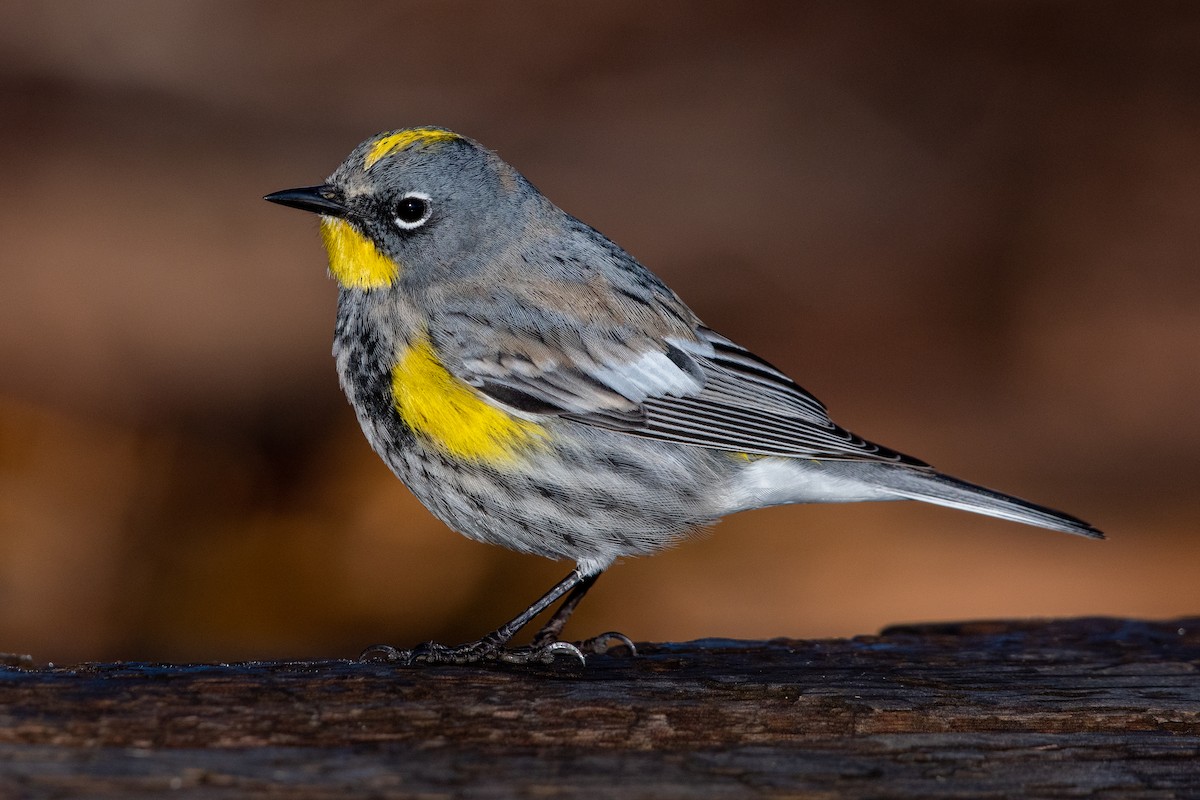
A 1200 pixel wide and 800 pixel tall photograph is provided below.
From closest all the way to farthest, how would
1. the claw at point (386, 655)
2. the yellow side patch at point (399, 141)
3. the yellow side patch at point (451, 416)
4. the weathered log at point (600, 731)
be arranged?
the weathered log at point (600, 731)
the claw at point (386, 655)
the yellow side patch at point (451, 416)
the yellow side patch at point (399, 141)

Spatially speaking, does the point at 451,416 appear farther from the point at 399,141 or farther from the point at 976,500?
the point at 976,500

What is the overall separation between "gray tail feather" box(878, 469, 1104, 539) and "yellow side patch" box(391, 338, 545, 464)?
3.80ft

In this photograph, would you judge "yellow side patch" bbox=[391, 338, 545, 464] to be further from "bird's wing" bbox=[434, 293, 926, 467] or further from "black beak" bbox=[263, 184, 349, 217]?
"black beak" bbox=[263, 184, 349, 217]

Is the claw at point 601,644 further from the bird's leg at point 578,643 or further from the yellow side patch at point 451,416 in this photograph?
the yellow side patch at point 451,416

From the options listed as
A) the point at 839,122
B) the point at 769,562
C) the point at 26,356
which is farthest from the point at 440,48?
the point at 769,562

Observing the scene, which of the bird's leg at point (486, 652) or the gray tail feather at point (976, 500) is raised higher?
the gray tail feather at point (976, 500)

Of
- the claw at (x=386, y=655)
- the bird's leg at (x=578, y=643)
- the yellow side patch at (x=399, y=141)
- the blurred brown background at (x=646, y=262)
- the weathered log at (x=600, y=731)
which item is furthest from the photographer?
the blurred brown background at (x=646, y=262)

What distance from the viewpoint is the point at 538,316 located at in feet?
13.5

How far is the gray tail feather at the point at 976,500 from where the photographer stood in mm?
3898

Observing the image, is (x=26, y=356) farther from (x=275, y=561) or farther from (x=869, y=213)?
(x=869, y=213)

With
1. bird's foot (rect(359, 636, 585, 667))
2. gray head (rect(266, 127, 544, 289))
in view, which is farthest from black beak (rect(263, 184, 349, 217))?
bird's foot (rect(359, 636, 585, 667))

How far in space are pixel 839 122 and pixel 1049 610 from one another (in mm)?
3588

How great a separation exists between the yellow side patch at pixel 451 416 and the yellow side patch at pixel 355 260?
360 mm

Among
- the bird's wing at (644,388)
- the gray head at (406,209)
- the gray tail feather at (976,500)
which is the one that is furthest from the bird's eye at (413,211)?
the gray tail feather at (976,500)
